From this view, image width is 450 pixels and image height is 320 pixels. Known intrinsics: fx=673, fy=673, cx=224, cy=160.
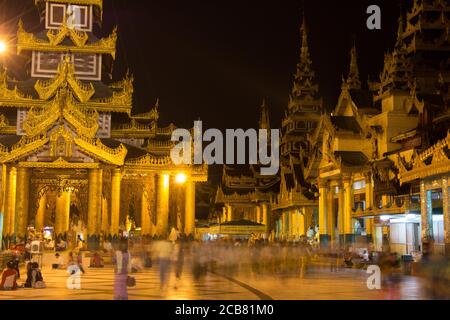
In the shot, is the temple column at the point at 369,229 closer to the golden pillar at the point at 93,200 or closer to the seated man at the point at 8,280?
the golden pillar at the point at 93,200

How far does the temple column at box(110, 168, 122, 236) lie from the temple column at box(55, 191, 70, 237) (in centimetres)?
542

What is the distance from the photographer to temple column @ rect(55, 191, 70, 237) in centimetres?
4747

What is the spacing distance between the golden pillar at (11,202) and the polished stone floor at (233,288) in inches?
530

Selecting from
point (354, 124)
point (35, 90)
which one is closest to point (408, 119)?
point (354, 124)

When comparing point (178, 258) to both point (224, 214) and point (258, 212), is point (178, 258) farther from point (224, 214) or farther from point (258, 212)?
point (224, 214)

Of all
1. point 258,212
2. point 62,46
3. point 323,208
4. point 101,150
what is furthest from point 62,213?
point 258,212

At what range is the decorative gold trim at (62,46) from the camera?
1945 inches

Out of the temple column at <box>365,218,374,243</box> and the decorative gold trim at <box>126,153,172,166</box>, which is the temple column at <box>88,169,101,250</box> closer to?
the decorative gold trim at <box>126,153,172,166</box>

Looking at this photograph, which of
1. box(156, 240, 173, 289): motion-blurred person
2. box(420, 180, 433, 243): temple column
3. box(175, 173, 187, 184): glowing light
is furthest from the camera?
box(175, 173, 187, 184): glowing light

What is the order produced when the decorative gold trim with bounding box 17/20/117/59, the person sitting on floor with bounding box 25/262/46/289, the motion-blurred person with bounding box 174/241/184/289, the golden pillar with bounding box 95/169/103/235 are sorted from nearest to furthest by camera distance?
the person sitting on floor with bounding box 25/262/46/289
the motion-blurred person with bounding box 174/241/184/289
the golden pillar with bounding box 95/169/103/235
the decorative gold trim with bounding box 17/20/117/59

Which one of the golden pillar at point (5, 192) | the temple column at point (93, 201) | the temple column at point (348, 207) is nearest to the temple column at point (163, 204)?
the temple column at point (93, 201)

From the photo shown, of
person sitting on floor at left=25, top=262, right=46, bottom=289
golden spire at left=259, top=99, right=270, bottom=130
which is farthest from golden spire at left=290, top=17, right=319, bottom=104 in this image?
person sitting on floor at left=25, top=262, right=46, bottom=289
